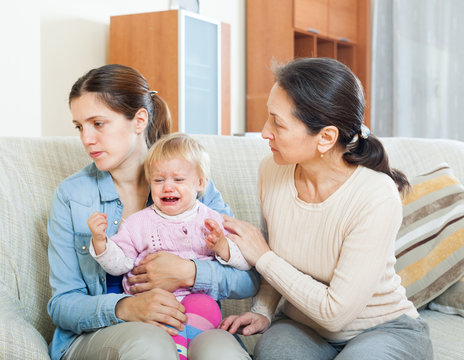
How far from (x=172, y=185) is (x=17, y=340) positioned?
51cm

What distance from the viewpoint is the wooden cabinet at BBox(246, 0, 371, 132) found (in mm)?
4602

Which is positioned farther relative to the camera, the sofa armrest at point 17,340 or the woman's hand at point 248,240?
the woman's hand at point 248,240

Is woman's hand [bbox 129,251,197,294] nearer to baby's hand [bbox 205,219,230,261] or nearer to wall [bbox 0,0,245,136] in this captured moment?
baby's hand [bbox 205,219,230,261]

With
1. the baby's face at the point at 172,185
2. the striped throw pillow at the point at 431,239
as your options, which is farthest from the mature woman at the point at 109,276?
the striped throw pillow at the point at 431,239

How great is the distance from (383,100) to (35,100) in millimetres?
3058

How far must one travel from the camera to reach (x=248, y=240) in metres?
1.48

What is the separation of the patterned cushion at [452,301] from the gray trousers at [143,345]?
2.92ft

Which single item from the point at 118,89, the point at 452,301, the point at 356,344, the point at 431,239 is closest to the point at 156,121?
the point at 118,89

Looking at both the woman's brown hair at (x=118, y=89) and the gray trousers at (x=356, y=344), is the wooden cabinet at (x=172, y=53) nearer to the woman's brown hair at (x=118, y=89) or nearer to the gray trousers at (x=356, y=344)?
the woman's brown hair at (x=118, y=89)

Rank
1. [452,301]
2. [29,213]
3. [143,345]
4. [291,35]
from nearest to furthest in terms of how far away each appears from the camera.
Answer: [143,345] < [29,213] < [452,301] < [291,35]

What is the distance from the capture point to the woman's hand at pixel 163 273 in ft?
4.58

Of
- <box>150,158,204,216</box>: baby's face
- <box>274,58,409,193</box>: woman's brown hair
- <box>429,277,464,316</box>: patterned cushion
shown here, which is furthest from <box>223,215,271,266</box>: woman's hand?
<box>429,277,464,316</box>: patterned cushion

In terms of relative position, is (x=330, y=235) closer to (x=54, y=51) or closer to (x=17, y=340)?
(x=17, y=340)

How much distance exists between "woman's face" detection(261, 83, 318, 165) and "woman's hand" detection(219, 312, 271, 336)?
0.41 metres
